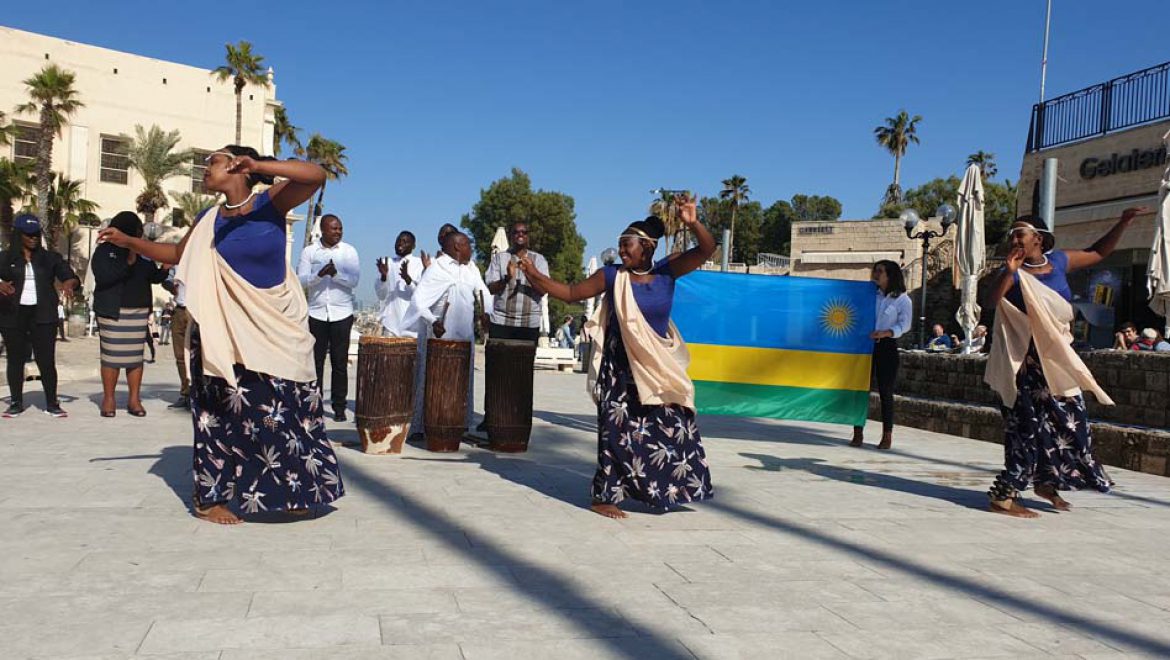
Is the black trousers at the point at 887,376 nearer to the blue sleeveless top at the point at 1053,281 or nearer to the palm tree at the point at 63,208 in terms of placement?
the blue sleeveless top at the point at 1053,281

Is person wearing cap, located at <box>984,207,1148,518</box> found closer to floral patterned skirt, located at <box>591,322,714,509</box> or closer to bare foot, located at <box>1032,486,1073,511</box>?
bare foot, located at <box>1032,486,1073,511</box>

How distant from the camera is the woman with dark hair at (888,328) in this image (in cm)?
902

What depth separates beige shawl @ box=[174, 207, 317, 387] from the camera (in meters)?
4.48

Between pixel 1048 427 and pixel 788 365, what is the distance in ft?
13.3

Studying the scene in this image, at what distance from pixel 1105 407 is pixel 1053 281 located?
3.89m

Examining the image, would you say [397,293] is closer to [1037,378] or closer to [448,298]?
[448,298]

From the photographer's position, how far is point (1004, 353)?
5.70 metres

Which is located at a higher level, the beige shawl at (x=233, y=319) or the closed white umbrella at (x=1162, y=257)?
the closed white umbrella at (x=1162, y=257)

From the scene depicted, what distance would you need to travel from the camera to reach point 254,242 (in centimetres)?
463

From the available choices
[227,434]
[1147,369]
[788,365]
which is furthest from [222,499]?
[1147,369]

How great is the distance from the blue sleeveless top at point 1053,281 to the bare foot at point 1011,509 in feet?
3.97

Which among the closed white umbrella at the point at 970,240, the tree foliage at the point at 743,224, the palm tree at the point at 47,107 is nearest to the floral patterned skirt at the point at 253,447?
the closed white umbrella at the point at 970,240

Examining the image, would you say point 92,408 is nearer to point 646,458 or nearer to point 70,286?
point 70,286

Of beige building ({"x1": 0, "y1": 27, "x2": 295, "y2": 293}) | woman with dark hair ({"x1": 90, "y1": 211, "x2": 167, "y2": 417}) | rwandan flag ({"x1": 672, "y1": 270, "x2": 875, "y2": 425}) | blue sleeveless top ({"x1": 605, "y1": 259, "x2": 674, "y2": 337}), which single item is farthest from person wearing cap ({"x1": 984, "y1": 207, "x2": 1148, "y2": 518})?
beige building ({"x1": 0, "y1": 27, "x2": 295, "y2": 293})
